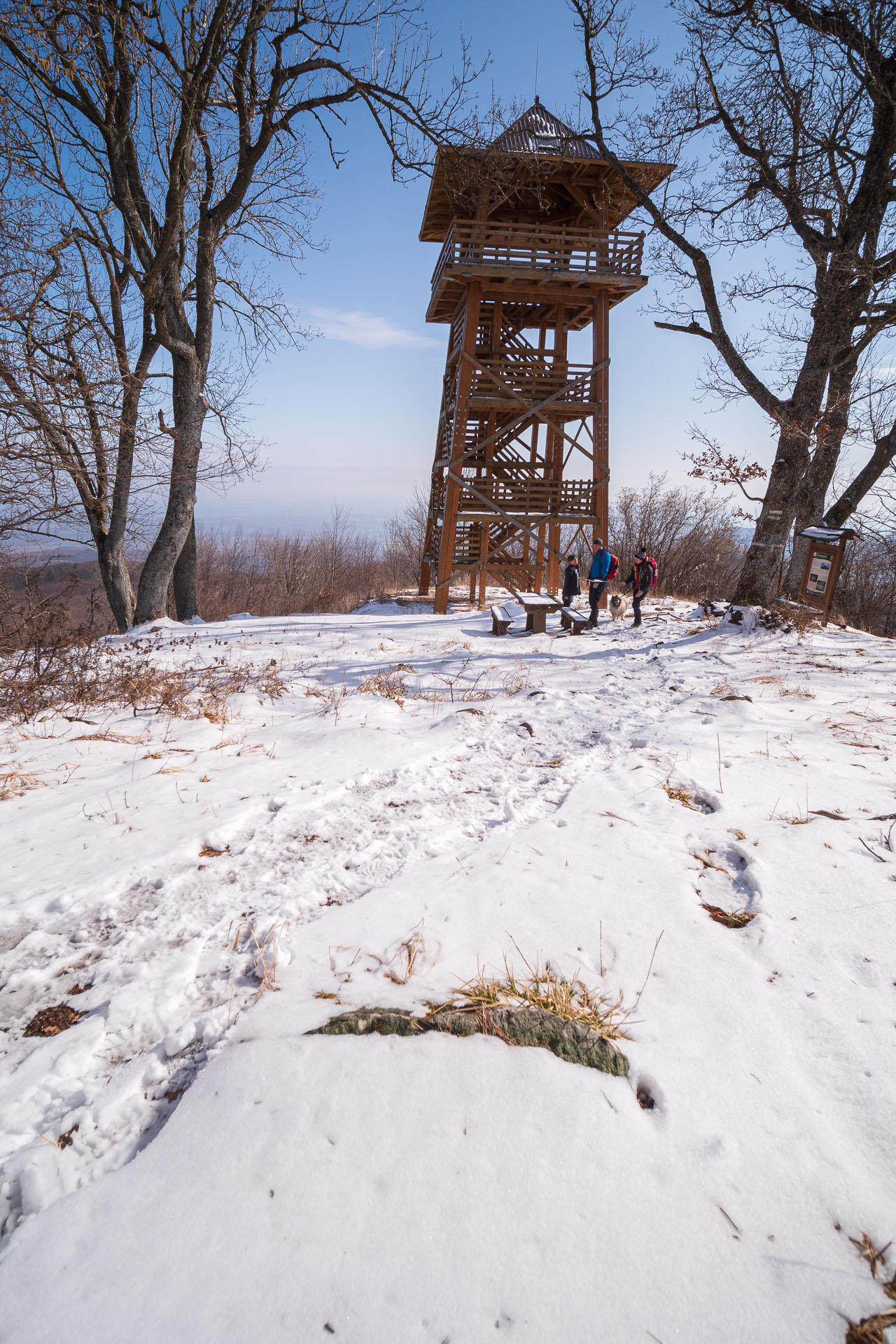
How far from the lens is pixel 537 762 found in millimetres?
4250

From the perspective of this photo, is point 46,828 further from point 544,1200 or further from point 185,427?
point 185,427

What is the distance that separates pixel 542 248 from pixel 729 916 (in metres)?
13.4

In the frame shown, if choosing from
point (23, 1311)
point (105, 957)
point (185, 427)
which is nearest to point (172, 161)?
point (185, 427)

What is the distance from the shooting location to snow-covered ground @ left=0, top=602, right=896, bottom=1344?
133 cm

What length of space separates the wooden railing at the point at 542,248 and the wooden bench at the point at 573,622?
268 inches

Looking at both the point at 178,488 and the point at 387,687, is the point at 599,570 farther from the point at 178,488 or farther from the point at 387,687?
the point at 178,488

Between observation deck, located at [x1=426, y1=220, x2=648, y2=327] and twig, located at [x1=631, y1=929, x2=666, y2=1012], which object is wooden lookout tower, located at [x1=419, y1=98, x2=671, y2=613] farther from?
twig, located at [x1=631, y1=929, x2=666, y2=1012]

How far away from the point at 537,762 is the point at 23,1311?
3.41m

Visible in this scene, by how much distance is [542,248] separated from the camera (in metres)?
12.1

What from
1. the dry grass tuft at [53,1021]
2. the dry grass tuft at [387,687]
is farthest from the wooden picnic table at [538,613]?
the dry grass tuft at [53,1021]

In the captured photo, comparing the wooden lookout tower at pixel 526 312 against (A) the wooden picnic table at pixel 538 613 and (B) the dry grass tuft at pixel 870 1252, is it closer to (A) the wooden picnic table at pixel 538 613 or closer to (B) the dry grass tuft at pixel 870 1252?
(A) the wooden picnic table at pixel 538 613

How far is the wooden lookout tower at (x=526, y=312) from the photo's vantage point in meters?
11.9

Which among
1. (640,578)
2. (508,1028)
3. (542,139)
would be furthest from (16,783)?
(542,139)

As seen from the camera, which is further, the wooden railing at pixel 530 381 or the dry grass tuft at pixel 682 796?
the wooden railing at pixel 530 381
